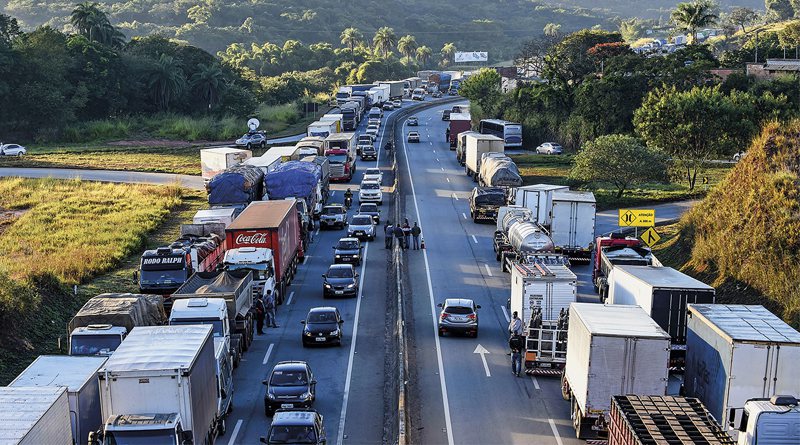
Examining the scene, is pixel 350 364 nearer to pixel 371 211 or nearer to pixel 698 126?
pixel 371 211

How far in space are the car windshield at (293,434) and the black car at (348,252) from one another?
22.8m

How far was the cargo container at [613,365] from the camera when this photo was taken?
22734 millimetres

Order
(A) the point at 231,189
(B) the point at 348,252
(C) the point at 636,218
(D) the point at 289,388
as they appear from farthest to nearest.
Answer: (A) the point at 231,189 → (B) the point at 348,252 → (C) the point at 636,218 → (D) the point at 289,388

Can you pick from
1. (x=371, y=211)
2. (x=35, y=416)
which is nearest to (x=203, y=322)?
(x=35, y=416)

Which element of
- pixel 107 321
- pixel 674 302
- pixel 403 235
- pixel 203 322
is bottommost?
pixel 403 235

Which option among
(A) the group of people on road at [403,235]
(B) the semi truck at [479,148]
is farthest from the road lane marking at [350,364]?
(B) the semi truck at [479,148]

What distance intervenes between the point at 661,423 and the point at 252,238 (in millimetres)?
22057

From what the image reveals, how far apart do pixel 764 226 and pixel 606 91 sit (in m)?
51.2

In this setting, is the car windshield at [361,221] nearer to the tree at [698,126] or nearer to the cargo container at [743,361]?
the tree at [698,126]

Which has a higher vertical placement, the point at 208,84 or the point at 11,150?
the point at 208,84

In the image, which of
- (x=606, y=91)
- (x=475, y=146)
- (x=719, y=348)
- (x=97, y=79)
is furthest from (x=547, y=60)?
(x=719, y=348)

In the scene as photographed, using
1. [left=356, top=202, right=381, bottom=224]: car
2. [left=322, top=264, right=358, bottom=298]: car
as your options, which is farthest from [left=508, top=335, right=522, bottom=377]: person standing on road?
[left=356, top=202, right=381, bottom=224]: car

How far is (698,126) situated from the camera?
61969mm

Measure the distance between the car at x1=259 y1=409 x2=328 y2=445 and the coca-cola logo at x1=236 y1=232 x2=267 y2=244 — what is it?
15.8 meters
